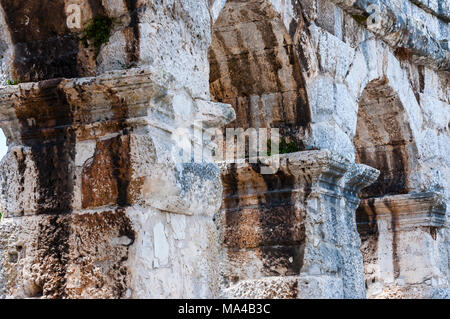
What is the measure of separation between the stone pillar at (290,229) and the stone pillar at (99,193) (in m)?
1.73

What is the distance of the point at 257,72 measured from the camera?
5.48 metres

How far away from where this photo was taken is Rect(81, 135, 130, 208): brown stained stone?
3.10 m

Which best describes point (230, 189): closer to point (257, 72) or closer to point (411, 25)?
point (257, 72)

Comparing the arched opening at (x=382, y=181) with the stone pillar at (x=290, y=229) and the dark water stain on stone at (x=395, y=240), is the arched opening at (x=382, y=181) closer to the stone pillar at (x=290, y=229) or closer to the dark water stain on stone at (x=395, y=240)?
the dark water stain on stone at (x=395, y=240)

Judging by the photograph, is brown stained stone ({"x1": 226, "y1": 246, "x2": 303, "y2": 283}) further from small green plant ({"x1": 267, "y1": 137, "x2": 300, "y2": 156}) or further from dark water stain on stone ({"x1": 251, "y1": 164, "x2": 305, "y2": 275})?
small green plant ({"x1": 267, "y1": 137, "x2": 300, "y2": 156})

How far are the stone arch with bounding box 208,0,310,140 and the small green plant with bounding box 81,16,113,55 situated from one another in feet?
6.20

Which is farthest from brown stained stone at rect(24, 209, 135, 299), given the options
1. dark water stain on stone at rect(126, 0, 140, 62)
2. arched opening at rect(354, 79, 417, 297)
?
arched opening at rect(354, 79, 417, 297)

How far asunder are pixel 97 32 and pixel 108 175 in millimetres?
720

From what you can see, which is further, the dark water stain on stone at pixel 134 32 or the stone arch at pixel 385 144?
the stone arch at pixel 385 144

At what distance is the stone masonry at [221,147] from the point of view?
3.12 m

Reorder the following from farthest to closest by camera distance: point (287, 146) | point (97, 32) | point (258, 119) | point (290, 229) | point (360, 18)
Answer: point (360, 18)
point (258, 119)
point (287, 146)
point (290, 229)
point (97, 32)

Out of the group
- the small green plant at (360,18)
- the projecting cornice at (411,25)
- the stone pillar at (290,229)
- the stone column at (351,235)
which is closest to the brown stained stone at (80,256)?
the stone pillar at (290,229)

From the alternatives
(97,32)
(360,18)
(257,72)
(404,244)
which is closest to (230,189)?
(257,72)
